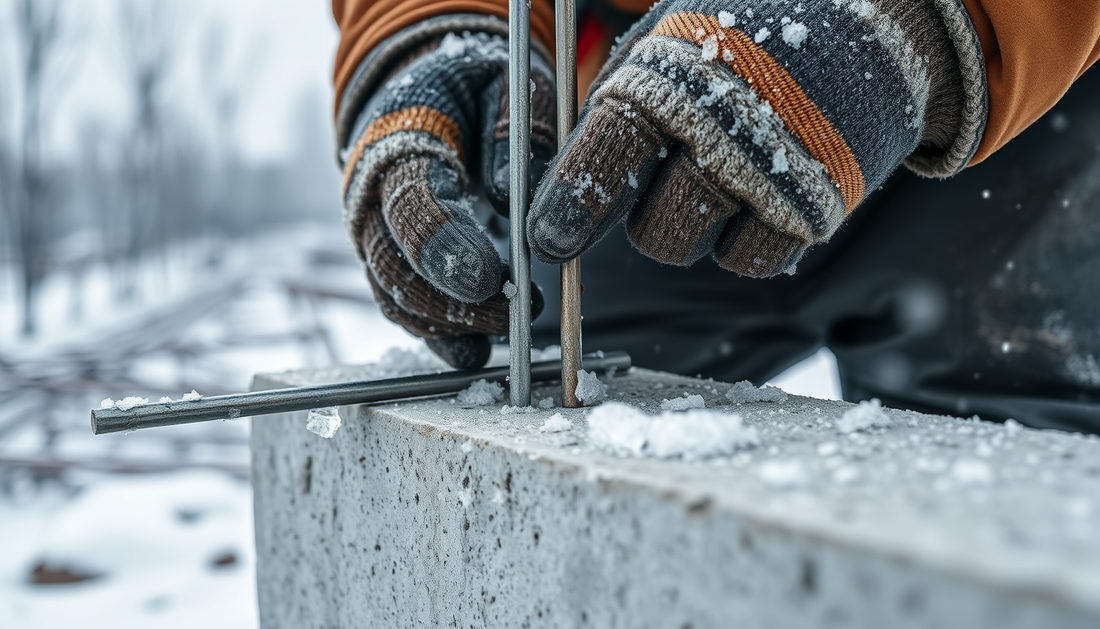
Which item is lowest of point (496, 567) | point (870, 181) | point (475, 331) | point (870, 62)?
point (496, 567)

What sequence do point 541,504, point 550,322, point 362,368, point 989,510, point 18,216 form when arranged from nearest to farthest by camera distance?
point 989,510 → point 541,504 → point 362,368 → point 550,322 → point 18,216

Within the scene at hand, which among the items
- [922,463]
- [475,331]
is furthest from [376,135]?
[922,463]

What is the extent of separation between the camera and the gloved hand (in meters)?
0.81

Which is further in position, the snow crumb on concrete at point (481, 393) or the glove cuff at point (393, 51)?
the glove cuff at point (393, 51)

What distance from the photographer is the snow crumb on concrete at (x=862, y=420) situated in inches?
24.4

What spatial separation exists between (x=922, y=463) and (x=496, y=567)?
36 centimetres

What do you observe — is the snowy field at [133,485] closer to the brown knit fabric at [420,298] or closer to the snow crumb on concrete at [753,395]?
the snow crumb on concrete at [753,395]

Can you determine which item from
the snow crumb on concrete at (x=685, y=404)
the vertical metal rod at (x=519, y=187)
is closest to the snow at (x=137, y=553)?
the vertical metal rod at (x=519, y=187)

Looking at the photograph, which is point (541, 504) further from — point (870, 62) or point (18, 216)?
point (18, 216)

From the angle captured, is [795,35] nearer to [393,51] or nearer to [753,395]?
[753,395]

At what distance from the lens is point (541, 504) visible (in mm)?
585

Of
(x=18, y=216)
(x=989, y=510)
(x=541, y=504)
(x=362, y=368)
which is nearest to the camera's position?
(x=989, y=510)

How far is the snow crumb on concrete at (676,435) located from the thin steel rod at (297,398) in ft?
1.08

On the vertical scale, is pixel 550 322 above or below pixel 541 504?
above
